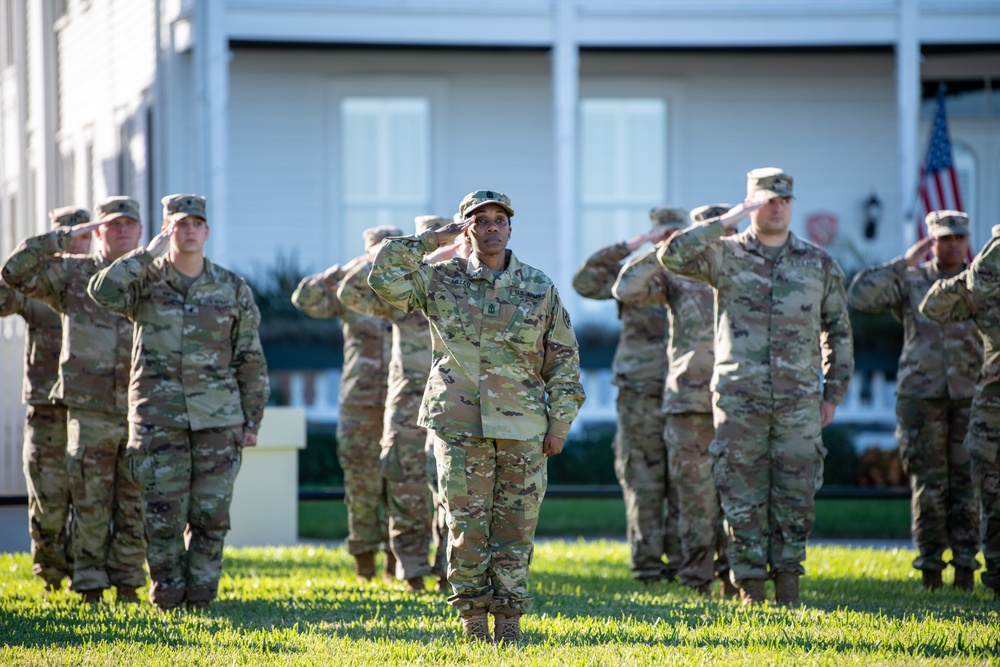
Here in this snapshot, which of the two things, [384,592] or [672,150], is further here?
[672,150]

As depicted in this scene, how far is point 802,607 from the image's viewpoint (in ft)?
27.8

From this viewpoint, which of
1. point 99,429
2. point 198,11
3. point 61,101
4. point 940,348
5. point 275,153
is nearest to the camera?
point 99,429

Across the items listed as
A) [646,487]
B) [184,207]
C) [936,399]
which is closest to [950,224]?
[936,399]

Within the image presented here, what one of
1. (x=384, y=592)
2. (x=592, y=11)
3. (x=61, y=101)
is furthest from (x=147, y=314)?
(x=61, y=101)

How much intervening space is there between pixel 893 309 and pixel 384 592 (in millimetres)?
4434

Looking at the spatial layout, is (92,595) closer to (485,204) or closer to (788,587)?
(485,204)

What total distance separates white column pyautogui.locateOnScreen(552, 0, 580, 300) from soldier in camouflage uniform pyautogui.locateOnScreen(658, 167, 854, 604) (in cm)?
866

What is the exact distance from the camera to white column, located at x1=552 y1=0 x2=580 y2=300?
1745 cm

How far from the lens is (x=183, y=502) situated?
8.47 m

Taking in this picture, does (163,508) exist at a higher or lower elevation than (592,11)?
lower

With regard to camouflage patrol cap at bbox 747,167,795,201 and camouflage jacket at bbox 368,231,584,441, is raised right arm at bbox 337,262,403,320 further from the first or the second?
camouflage patrol cap at bbox 747,167,795,201

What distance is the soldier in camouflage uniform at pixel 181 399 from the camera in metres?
8.45

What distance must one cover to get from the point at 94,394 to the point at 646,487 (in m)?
4.01

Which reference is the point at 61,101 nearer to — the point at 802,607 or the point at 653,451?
the point at 653,451
